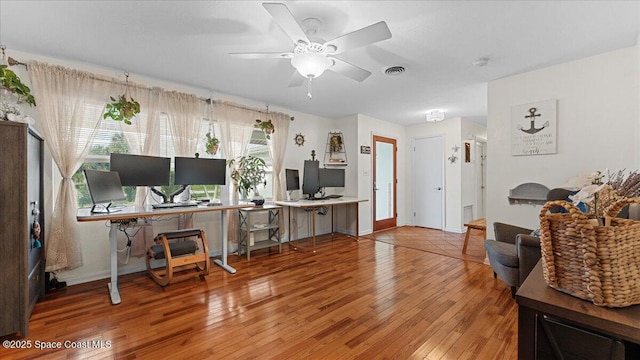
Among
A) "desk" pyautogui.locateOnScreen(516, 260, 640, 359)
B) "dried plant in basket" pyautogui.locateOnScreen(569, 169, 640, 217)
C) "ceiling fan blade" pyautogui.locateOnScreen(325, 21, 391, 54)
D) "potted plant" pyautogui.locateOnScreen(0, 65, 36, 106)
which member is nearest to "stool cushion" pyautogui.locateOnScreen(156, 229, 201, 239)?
"potted plant" pyautogui.locateOnScreen(0, 65, 36, 106)

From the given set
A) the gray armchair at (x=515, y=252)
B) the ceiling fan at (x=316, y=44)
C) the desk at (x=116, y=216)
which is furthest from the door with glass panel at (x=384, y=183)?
the ceiling fan at (x=316, y=44)

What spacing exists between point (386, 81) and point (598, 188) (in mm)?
2829

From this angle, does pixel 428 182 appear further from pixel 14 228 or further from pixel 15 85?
pixel 15 85

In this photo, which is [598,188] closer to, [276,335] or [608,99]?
[276,335]

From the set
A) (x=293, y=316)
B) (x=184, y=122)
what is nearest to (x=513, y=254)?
(x=293, y=316)

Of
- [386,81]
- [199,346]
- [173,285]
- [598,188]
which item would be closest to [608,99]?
[386,81]

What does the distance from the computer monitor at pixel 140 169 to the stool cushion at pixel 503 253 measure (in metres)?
3.43

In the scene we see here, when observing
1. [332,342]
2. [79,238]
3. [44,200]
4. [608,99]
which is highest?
[608,99]

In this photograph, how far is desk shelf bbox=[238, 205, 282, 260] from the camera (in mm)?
3604

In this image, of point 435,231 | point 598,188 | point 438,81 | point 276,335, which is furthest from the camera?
point 435,231

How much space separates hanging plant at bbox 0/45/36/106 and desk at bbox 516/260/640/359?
3766mm

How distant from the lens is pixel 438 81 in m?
3.31

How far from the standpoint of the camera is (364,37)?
180 centimetres

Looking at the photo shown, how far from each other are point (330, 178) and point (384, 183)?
1.42m
